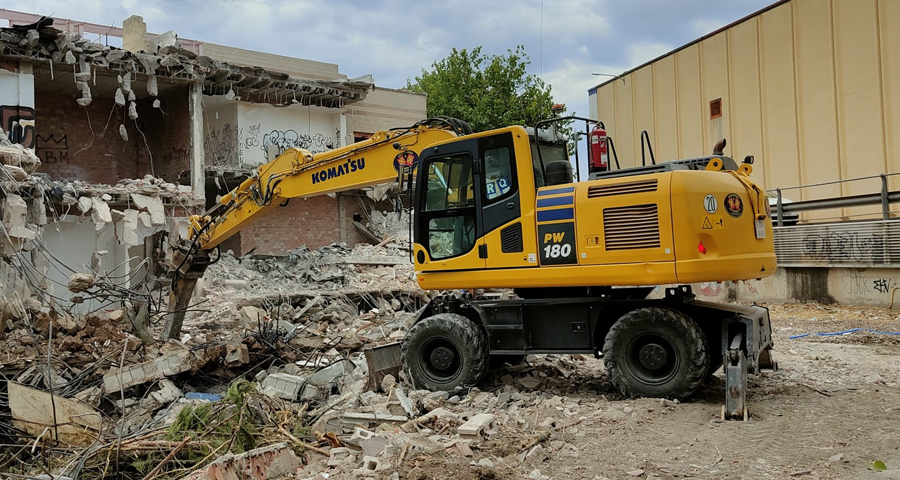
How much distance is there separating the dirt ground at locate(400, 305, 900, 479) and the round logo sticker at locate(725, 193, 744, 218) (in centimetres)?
187

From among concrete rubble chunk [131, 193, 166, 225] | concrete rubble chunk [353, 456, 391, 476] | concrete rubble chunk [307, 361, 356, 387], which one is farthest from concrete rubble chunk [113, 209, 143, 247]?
concrete rubble chunk [353, 456, 391, 476]

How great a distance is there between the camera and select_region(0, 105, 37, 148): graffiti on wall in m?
17.0

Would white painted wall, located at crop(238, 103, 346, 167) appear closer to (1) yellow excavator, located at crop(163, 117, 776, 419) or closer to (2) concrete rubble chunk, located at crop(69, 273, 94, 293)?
(2) concrete rubble chunk, located at crop(69, 273, 94, 293)

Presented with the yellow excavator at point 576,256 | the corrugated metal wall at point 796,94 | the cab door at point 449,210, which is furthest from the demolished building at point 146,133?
the corrugated metal wall at point 796,94

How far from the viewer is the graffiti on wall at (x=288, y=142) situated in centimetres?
2345

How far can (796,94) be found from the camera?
656 inches

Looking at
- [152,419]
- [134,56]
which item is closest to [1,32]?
[134,56]

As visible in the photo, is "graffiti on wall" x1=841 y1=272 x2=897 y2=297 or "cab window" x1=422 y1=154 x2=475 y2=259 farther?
"graffiti on wall" x1=841 y1=272 x2=897 y2=297

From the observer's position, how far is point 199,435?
20.4 feet

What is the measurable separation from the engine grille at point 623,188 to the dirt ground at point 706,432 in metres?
2.04

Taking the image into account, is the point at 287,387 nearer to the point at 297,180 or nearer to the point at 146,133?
the point at 297,180

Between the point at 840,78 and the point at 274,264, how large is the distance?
16.2 meters

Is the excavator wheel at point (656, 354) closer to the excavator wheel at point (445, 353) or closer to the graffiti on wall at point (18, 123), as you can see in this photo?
the excavator wheel at point (445, 353)

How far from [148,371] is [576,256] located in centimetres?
588
